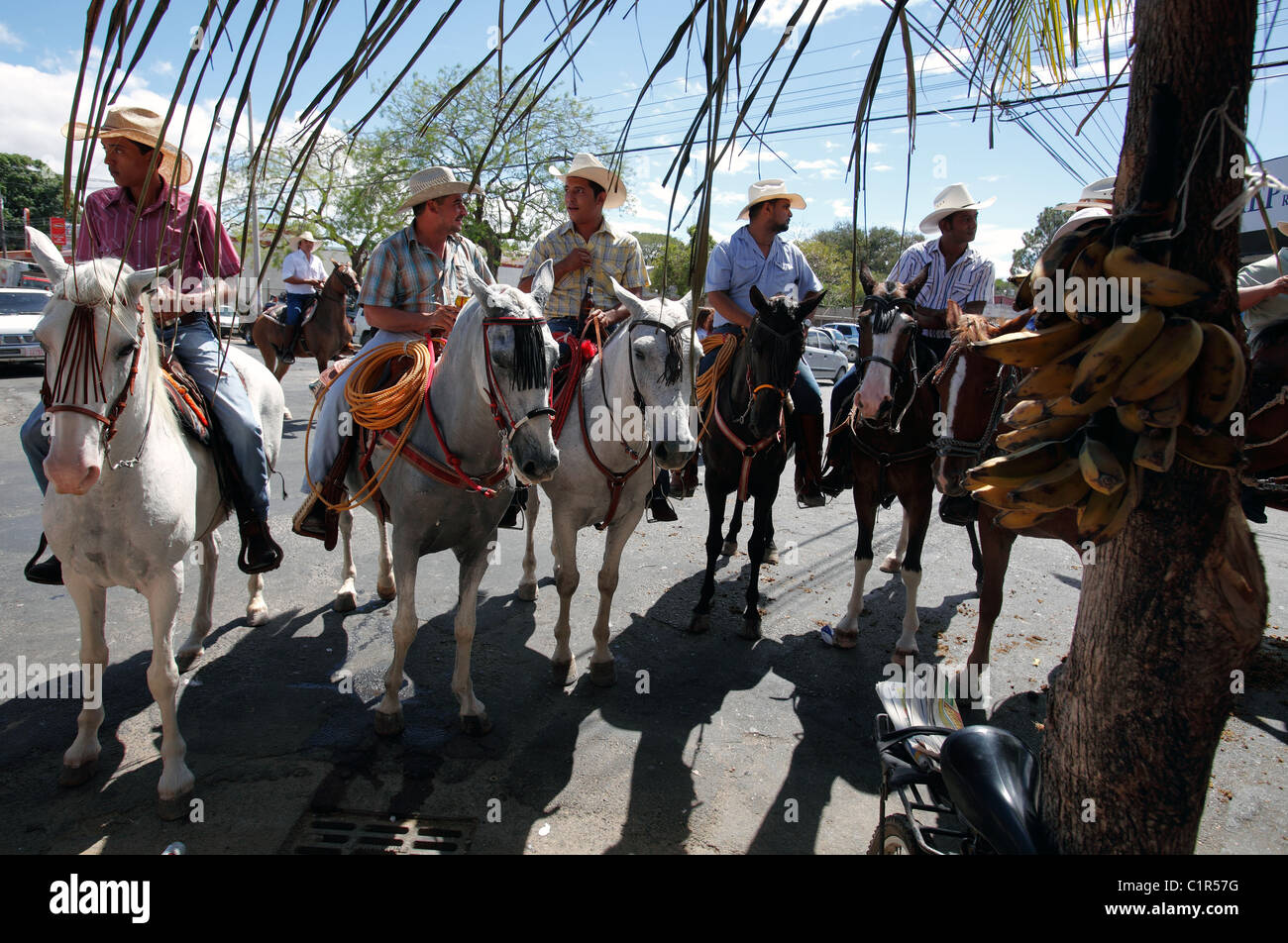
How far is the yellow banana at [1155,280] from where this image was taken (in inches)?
50.6

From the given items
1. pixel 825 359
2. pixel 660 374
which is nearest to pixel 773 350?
pixel 660 374

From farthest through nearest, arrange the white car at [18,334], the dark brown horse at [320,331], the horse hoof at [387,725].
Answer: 1. the white car at [18,334]
2. the dark brown horse at [320,331]
3. the horse hoof at [387,725]

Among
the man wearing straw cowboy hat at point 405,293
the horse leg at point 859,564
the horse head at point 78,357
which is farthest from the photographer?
the horse leg at point 859,564

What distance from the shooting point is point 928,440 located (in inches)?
187

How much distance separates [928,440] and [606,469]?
221 cm

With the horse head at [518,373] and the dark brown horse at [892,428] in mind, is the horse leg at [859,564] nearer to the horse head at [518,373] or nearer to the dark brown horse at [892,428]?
the dark brown horse at [892,428]

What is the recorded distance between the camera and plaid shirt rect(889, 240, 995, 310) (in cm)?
539

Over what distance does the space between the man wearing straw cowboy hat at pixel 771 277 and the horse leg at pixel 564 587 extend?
1.95 meters

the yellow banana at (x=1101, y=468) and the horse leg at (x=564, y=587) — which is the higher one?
the yellow banana at (x=1101, y=468)

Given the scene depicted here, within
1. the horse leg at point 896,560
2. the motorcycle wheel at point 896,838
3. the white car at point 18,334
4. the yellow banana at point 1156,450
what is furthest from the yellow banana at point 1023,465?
the white car at point 18,334

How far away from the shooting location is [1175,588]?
1412 millimetres

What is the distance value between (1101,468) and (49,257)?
11.2ft

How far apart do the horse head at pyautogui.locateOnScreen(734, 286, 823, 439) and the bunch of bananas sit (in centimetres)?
288

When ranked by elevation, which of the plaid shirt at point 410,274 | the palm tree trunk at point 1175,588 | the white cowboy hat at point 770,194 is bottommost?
the palm tree trunk at point 1175,588
